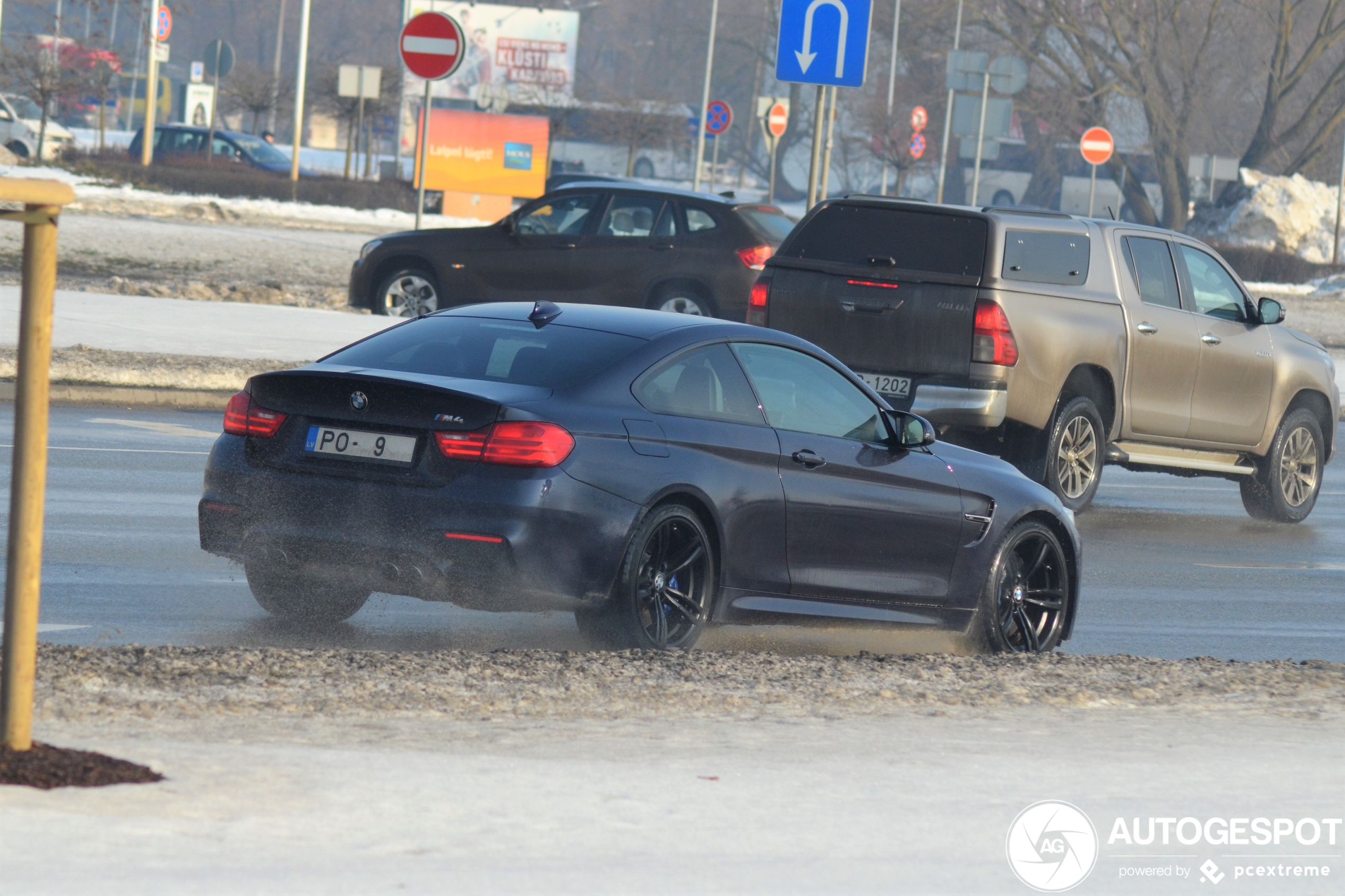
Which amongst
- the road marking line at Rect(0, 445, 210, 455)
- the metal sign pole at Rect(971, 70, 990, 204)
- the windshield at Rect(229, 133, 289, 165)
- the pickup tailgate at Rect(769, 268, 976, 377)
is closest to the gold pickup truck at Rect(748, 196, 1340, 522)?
the pickup tailgate at Rect(769, 268, 976, 377)

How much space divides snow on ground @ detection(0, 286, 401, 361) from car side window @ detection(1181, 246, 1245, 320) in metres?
7.41

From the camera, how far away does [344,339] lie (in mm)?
18344

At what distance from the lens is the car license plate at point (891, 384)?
11.6 meters

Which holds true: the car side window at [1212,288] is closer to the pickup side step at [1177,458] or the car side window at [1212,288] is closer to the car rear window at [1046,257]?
the pickup side step at [1177,458]

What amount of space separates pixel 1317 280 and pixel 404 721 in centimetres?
4170

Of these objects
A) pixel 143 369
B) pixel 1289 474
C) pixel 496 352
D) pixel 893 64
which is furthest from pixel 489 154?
pixel 496 352

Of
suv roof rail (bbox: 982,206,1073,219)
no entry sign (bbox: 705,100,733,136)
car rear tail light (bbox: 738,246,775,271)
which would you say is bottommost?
car rear tail light (bbox: 738,246,775,271)

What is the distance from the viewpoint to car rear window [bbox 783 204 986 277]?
1173 centimetres

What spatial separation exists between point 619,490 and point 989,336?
5414 millimetres

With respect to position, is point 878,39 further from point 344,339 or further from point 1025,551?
point 1025,551

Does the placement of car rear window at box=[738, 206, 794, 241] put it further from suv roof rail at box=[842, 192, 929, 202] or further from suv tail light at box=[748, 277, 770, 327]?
suv tail light at box=[748, 277, 770, 327]

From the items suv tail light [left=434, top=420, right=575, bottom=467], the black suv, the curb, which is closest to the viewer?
suv tail light [left=434, top=420, right=575, bottom=467]

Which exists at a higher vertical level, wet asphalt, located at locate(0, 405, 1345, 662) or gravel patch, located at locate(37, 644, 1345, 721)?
gravel patch, located at locate(37, 644, 1345, 721)

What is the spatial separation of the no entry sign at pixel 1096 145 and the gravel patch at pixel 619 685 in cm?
2423
